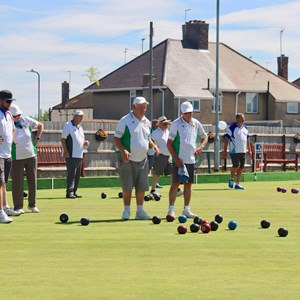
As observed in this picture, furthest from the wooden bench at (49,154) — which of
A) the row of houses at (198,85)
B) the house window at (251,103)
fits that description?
the house window at (251,103)

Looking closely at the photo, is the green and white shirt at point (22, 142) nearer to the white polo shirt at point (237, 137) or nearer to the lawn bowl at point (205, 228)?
the lawn bowl at point (205, 228)

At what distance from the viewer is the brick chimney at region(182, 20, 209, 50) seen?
5912 cm

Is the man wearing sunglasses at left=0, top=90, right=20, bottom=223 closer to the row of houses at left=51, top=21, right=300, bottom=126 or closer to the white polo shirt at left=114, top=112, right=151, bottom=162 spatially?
the white polo shirt at left=114, top=112, right=151, bottom=162

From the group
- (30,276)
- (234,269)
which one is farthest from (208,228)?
(30,276)

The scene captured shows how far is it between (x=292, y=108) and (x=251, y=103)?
3675 mm

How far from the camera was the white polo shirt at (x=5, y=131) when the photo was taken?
12195 mm

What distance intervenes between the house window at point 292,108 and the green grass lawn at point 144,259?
5093 centimetres

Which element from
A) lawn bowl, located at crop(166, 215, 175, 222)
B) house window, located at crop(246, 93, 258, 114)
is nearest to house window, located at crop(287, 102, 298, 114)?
house window, located at crop(246, 93, 258, 114)

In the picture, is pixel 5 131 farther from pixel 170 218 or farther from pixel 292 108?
pixel 292 108

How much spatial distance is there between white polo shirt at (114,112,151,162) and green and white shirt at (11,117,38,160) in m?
1.89

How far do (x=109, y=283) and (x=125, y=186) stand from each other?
550 centimetres

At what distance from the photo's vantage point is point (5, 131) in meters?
12.2

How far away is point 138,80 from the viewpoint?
193 ft

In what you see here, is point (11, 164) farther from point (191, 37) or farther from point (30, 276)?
point (191, 37)
